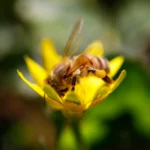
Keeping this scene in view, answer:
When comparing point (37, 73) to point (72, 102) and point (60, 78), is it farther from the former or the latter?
point (72, 102)

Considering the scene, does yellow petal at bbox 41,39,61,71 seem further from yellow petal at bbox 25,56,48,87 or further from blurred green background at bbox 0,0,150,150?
blurred green background at bbox 0,0,150,150

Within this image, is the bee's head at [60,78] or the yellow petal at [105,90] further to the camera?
the bee's head at [60,78]

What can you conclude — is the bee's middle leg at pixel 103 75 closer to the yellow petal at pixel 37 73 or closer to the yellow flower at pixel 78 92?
the yellow flower at pixel 78 92

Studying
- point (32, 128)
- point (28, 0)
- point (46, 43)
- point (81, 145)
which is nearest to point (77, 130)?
point (81, 145)

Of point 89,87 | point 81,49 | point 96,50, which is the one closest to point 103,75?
point 89,87

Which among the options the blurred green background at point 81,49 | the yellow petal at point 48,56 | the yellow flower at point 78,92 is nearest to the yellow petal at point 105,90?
the yellow flower at point 78,92

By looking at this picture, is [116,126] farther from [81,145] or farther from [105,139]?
[81,145]
